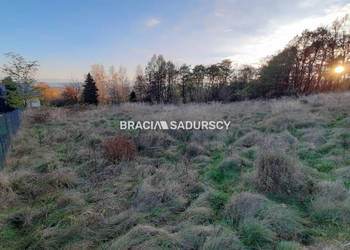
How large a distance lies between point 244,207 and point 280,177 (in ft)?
2.89

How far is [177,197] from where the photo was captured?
2418mm

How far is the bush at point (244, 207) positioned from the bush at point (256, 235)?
0.52 ft

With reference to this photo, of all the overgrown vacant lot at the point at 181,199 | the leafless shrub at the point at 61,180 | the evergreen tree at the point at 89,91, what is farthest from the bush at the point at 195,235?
the evergreen tree at the point at 89,91

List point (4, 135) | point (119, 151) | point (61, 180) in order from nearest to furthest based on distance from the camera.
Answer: point (61, 180) → point (119, 151) → point (4, 135)

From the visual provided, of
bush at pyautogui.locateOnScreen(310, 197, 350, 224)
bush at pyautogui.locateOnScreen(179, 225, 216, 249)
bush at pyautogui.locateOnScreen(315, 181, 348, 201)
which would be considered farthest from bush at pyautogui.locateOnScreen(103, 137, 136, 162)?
bush at pyautogui.locateOnScreen(315, 181, 348, 201)

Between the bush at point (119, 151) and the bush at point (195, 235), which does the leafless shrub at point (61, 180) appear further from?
the bush at point (195, 235)

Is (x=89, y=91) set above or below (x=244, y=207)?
above

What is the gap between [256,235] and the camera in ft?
5.50

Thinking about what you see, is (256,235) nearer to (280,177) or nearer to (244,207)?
(244,207)

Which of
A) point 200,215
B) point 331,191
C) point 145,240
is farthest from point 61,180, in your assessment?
point 331,191

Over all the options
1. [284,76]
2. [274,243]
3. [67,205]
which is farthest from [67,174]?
[284,76]

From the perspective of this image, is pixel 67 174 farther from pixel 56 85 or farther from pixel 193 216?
pixel 56 85

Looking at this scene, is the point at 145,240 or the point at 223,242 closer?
the point at 223,242

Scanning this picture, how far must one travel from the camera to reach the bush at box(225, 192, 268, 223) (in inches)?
76.4
